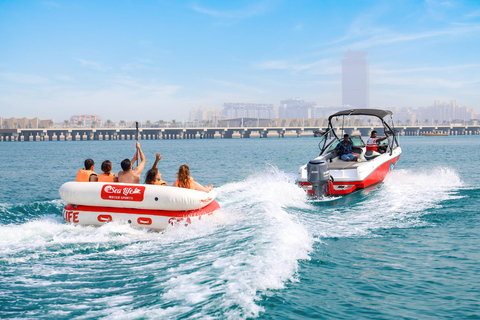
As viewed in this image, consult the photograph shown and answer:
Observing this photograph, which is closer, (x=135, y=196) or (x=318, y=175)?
(x=135, y=196)

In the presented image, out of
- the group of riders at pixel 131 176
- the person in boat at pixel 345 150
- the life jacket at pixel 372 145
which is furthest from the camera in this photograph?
the life jacket at pixel 372 145

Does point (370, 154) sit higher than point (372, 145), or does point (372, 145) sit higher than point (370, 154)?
point (372, 145)

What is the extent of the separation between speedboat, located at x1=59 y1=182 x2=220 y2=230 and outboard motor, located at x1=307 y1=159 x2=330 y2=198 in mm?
4414

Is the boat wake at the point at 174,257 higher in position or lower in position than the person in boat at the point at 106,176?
lower

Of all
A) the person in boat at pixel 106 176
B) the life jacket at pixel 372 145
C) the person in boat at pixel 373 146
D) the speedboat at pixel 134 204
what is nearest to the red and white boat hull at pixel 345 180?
the person in boat at pixel 373 146

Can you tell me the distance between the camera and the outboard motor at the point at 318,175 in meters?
12.3

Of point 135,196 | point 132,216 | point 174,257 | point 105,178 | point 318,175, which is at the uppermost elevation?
point 105,178

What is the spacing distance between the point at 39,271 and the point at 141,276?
1.57 metres

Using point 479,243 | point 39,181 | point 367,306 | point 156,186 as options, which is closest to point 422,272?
point 367,306

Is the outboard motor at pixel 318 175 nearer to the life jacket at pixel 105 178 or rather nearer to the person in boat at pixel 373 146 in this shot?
the person in boat at pixel 373 146

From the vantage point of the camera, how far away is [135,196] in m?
8.49

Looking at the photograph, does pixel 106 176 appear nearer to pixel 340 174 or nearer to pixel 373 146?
pixel 340 174

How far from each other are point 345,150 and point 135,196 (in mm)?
8765

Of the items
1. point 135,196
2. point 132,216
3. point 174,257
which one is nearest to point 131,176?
point 135,196
